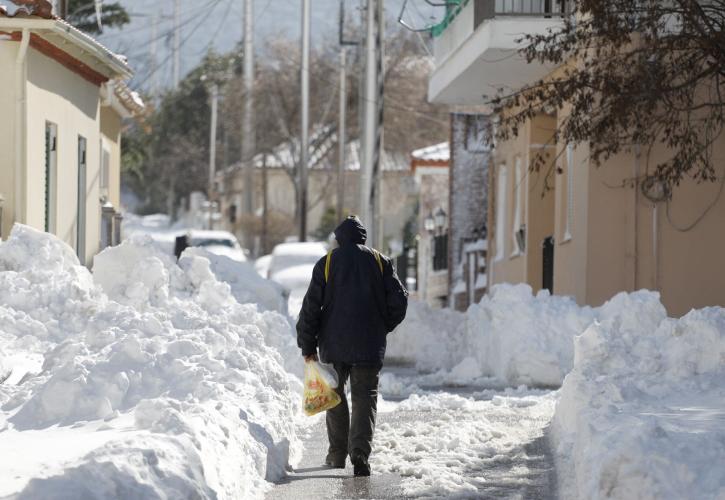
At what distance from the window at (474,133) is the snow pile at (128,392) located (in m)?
19.2

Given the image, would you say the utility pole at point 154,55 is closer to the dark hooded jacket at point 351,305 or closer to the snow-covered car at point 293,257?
the snow-covered car at point 293,257

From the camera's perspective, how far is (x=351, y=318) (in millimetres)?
10820

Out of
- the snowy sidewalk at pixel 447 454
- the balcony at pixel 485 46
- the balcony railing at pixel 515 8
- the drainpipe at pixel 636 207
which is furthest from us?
the balcony railing at pixel 515 8

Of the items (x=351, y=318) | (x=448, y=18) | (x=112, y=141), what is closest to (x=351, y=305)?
(x=351, y=318)

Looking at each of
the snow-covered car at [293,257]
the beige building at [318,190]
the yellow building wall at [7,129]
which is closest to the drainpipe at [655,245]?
the yellow building wall at [7,129]

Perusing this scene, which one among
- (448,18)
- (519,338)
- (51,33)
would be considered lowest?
(519,338)

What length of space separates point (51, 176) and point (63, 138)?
2.48 ft

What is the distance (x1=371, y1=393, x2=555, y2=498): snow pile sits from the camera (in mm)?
9992

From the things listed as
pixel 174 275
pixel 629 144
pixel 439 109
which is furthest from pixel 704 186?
pixel 439 109

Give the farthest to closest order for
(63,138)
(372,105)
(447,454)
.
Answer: (372,105) < (63,138) < (447,454)

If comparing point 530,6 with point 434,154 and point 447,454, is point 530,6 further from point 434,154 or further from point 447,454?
point 434,154

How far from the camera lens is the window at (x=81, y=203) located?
2446 cm

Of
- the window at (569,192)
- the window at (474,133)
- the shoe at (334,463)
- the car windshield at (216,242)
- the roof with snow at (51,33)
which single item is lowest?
the shoe at (334,463)

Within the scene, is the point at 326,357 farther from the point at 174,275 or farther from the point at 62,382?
the point at 174,275
